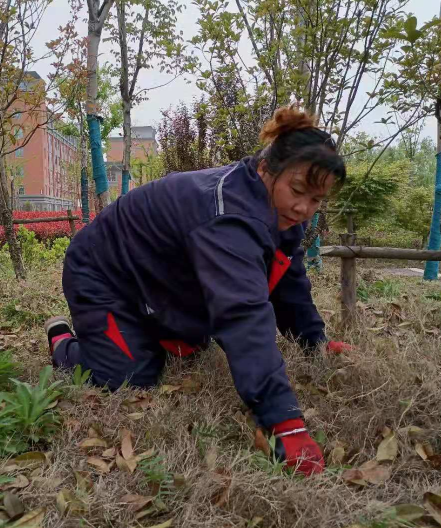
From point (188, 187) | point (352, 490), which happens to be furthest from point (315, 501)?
point (188, 187)

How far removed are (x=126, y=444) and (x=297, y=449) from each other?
0.56 metres

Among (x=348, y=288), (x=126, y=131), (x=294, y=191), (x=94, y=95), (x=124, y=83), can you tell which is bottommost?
(x=348, y=288)

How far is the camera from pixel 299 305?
2520 millimetres

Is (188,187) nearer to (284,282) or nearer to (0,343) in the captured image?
(284,282)

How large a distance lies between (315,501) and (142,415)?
739 millimetres

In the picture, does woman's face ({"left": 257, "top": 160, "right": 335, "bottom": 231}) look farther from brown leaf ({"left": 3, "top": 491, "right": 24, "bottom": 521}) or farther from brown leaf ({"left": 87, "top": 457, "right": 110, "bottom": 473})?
brown leaf ({"left": 3, "top": 491, "right": 24, "bottom": 521})

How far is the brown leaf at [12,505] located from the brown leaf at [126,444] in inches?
14.1

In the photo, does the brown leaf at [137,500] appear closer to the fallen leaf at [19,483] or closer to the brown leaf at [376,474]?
the fallen leaf at [19,483]

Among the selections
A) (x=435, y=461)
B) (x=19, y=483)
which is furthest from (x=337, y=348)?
(x=19, y=483)

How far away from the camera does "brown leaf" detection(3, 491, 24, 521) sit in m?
1.30

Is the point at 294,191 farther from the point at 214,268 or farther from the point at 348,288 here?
the point at 348,288

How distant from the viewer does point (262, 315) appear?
1.67 metres

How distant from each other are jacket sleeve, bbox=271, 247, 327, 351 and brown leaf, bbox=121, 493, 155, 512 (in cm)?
133

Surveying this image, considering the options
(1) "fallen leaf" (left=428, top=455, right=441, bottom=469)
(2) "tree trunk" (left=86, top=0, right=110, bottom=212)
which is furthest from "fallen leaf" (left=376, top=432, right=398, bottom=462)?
(2) "tree trunk" (left=86, top=0, right=110, bottom=212)
